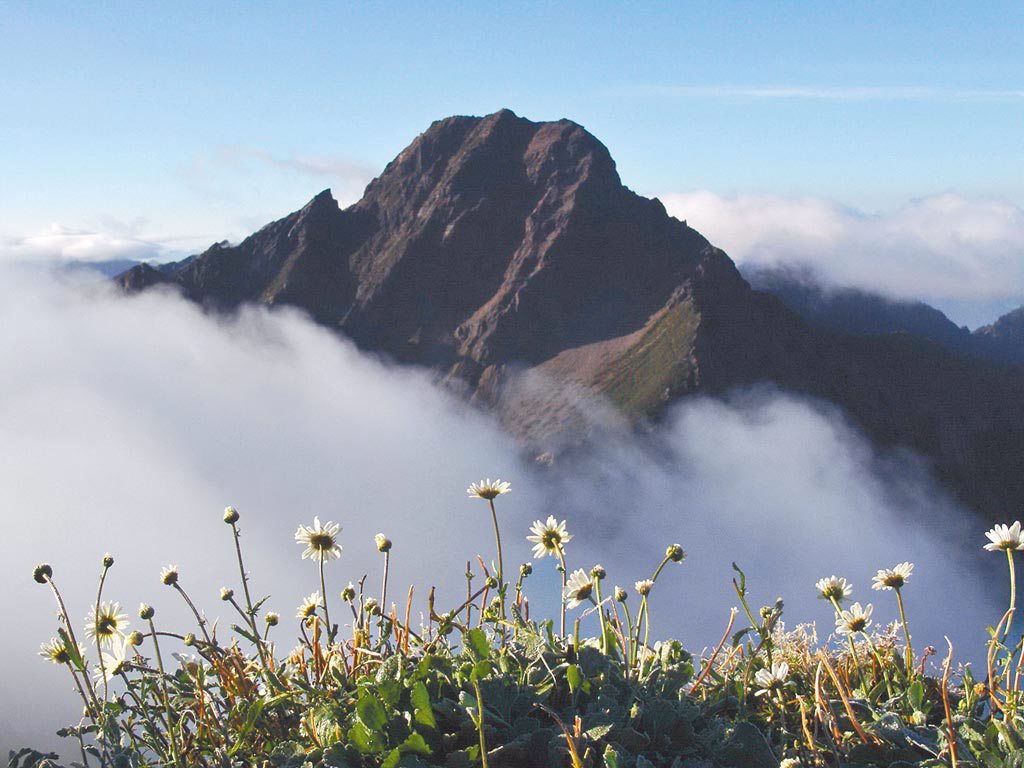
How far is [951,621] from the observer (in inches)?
6619

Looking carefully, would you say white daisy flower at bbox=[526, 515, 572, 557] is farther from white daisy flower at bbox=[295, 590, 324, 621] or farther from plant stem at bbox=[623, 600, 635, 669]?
white daisy flower at bbox=[295, 590, 324, 621]

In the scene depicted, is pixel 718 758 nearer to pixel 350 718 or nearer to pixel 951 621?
pixel 350 718

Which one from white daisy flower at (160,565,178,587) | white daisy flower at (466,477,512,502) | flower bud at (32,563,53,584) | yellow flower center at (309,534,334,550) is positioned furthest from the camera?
yellow flower center at (309,534,334,550)

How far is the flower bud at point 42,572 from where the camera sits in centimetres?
367

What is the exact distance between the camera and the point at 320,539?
4.09 m

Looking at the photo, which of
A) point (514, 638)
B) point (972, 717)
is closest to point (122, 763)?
point (514, 638)

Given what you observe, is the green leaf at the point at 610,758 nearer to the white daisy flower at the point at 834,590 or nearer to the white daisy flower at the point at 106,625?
the white daisy flower at the point at 834,590

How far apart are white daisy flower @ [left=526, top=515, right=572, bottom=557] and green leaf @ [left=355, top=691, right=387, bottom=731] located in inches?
42.3

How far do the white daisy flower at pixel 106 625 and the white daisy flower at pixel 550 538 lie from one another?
1734mm

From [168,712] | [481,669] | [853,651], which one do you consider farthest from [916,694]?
[168,712]

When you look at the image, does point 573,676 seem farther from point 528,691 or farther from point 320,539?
point 320,539

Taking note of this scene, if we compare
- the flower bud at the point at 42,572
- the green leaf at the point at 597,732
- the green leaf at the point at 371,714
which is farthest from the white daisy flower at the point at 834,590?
the flower bud at the point at 42,572

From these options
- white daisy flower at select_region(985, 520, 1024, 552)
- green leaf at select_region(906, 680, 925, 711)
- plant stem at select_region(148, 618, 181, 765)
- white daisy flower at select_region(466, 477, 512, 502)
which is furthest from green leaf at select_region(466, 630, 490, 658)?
white daisy flower at select_region(985, 520, 1024, 552)

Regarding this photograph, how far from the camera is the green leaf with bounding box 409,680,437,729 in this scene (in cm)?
293
